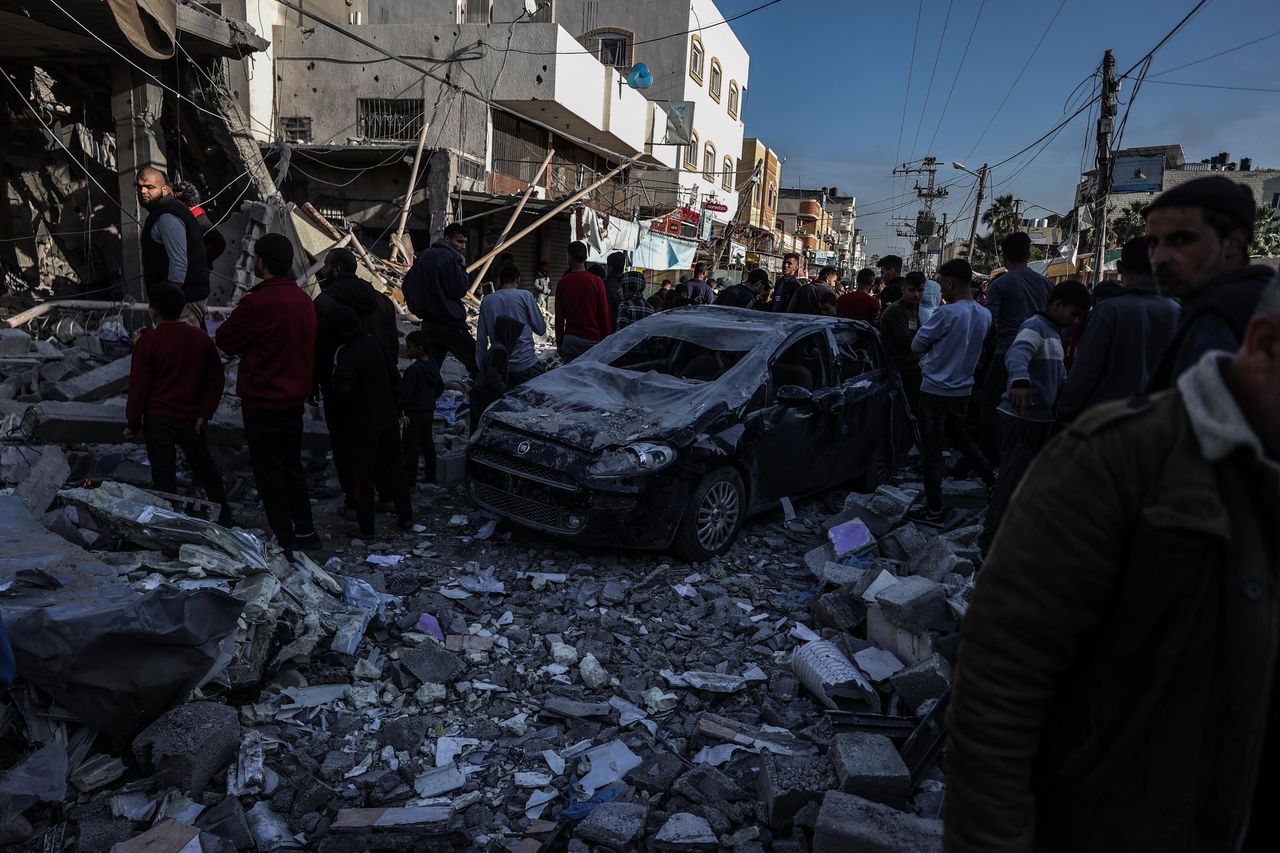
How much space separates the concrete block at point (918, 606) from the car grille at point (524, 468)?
204 centimetres

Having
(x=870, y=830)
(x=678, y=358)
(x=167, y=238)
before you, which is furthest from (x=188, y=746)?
(x=167, y=238)

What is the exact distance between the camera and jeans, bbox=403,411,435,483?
263 inches

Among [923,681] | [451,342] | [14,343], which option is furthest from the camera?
[14,343]

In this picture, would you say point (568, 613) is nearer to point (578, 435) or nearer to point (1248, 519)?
point (578, 435)

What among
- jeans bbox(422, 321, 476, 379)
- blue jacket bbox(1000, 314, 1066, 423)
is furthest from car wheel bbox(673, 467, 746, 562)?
jeans bbox(422, 321, 476, 379)

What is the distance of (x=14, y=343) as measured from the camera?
28.8 ft

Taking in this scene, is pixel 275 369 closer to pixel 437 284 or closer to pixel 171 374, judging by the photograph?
pixel 171 374

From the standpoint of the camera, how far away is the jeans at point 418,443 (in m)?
6.69

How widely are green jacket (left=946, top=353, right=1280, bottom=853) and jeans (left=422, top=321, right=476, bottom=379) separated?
6904mm

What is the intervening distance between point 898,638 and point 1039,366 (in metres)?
2.00

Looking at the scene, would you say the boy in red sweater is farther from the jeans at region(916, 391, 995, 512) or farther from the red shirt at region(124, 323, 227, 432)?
the jeans at region(916, 391, 995, 512)

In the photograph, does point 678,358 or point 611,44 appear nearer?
point 678,358

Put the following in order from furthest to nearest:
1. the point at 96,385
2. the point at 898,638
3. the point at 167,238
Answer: the point at 96,385
the point at 167,238
the point at 898,638

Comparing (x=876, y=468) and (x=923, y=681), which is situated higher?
(x=876, y=468)
